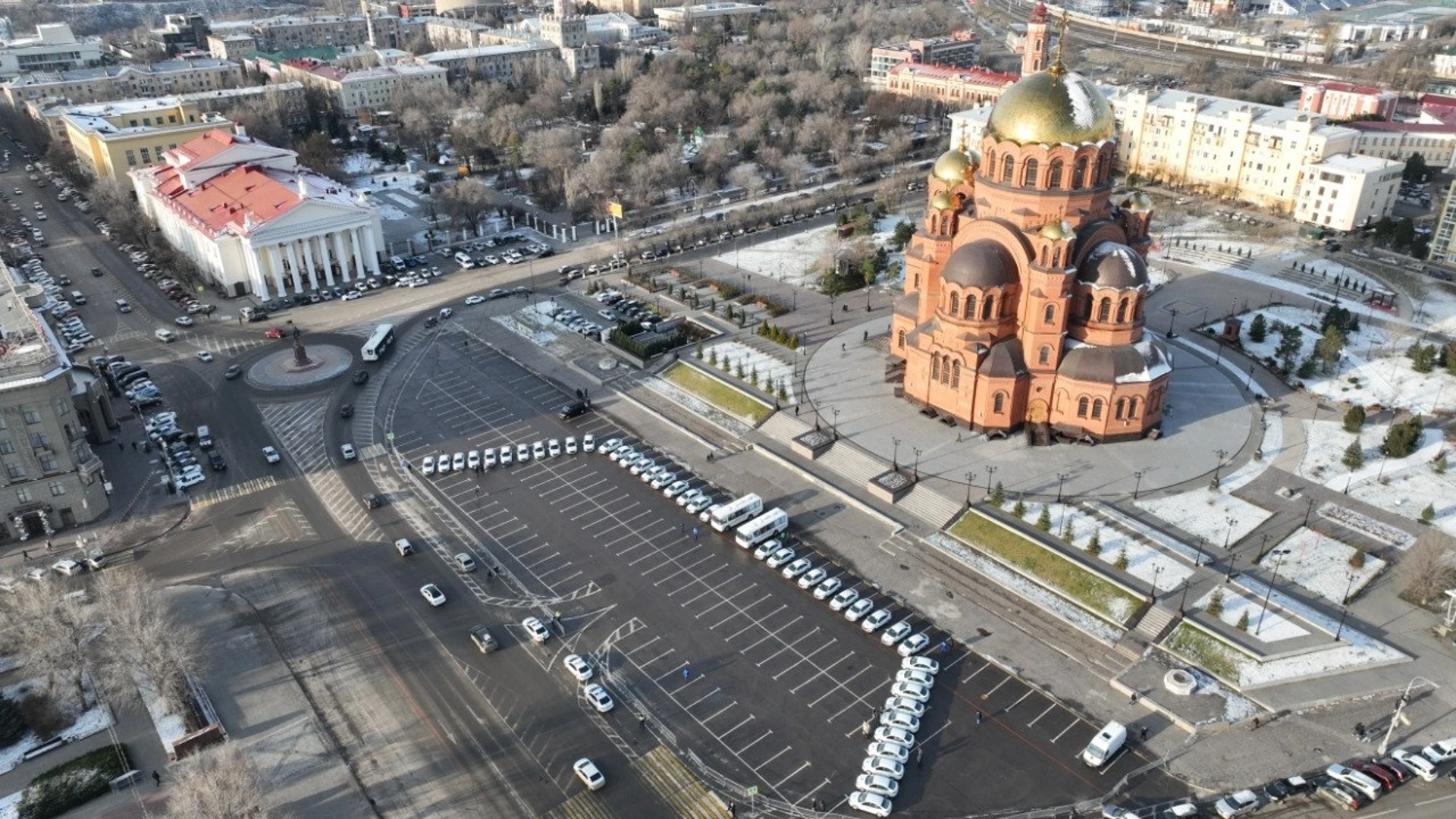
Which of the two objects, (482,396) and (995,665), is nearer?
(995,665)

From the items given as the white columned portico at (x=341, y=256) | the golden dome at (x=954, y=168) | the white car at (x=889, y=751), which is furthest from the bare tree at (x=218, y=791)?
the white columned portico at (x=341, y=256)

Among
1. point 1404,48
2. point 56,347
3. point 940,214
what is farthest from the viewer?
point 1404,48

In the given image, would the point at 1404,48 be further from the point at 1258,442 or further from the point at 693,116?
the point at 1258,442

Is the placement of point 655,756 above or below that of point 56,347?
below

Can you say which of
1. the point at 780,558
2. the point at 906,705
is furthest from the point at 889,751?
the point at 780,558

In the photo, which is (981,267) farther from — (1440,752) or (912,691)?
(1440,752)

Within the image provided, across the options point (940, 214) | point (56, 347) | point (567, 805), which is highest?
point (940, 214)

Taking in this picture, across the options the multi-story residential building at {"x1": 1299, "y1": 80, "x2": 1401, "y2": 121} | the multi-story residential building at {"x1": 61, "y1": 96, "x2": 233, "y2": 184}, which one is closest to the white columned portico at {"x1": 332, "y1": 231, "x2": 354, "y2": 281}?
the multi-story residential building at {"x1": 61, "y1": 96, "x2": 233, "y2": 184}

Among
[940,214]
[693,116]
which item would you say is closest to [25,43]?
[693,116]
